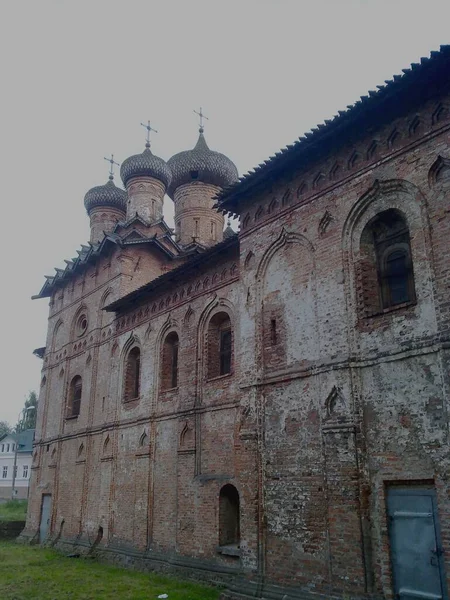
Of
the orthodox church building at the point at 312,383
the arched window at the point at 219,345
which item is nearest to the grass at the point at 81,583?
the orthodox church building at the point at 312,383

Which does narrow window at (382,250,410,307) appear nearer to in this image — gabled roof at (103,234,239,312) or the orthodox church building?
the orthodox church building

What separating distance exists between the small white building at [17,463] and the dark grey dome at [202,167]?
1379 inches

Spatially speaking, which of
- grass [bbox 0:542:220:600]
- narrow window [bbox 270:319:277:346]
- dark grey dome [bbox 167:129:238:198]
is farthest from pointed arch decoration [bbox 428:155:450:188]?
dark grey dome [bbox 167:129:238:198]

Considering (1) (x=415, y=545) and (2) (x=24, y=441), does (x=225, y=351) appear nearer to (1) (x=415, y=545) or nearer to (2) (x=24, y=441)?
(1) (x=415, y=545)

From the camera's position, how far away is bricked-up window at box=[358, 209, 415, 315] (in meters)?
8.75

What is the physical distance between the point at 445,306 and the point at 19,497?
168 ft

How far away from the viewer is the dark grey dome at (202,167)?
21922 millimetres

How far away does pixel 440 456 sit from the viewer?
7348mm

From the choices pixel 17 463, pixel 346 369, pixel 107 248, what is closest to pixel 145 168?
pixel 107 248

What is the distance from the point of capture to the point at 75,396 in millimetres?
20984

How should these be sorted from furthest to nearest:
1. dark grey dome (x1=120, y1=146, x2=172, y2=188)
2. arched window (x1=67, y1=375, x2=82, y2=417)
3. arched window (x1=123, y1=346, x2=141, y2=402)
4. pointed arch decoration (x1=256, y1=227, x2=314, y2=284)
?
dark grey dome (x1=120, y1=146, x2=172, y2=188) → arched window (x1=67, y1=375, x2=82, y2=417) → arched window (x1=123, y1=346, x2=141, y2=402) → pointed arch decoration (x1=256, y1=227, x2=314, y2=284)

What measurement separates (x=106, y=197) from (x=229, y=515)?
15.9 metres

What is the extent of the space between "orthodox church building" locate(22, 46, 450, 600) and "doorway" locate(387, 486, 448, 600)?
24 mm

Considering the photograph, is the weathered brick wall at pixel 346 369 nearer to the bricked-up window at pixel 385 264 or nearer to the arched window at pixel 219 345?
the bricked-up window at pixel 385 264
